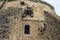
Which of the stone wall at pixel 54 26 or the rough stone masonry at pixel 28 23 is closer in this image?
the rough stone masonry at pixel 28 23

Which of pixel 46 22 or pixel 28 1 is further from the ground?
pixel 28 1

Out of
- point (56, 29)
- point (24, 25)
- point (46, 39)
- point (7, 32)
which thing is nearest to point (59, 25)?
point (56, 29)

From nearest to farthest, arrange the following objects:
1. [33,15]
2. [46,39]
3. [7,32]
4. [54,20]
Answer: [7,32], [46,39], [54,20], [33,15]

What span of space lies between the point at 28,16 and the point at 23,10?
2.50 feet

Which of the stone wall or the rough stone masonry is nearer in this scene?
the rough stone masonry

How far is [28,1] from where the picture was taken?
20.4 metres

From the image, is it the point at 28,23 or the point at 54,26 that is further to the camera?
the point at 28,23

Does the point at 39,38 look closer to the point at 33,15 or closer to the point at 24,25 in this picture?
the point at 24,25

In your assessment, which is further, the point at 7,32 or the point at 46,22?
the point at 46,22

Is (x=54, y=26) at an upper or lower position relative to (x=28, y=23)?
lower

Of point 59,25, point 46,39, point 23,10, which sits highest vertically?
point 23,10

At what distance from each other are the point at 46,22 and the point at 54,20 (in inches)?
29.4

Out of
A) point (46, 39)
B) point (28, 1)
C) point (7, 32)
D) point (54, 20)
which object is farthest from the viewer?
point (28, 1)

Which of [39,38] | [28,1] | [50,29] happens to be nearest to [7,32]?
[39,38]
